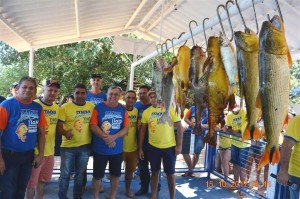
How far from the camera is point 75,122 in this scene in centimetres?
426

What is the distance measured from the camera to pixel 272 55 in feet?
4.54

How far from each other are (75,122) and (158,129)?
3.87 feet

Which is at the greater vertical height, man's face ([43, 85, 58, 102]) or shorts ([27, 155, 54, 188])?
man's face ([43, 85, 58, 102])

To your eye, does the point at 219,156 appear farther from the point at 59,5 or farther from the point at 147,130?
the point at 59,5

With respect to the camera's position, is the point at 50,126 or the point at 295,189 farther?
the point at 50,126

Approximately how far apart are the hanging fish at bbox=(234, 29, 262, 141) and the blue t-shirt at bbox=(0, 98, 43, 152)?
2641 millimetres

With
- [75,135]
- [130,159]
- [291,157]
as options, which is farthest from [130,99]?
[291,157]

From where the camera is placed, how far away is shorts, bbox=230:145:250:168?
5348mm

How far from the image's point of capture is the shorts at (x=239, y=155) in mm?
5348

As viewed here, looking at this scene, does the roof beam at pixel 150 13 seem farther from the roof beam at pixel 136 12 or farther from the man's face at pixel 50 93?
the man's face at pixel 50 93

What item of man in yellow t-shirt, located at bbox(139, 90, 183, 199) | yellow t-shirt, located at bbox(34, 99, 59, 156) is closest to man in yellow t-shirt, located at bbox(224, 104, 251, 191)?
man in yellow t-shirt, located at bbox(139, 90, 183, 199)

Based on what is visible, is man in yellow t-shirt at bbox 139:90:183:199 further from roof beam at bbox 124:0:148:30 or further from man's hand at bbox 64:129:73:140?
roof beam at bbox 124:0:148:30

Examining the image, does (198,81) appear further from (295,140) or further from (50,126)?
(50,126)

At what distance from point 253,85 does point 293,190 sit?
188 cm
